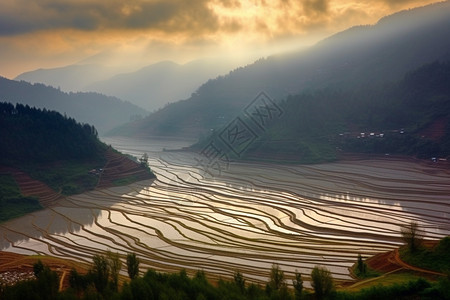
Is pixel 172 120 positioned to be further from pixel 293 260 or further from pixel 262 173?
pixel 293 260

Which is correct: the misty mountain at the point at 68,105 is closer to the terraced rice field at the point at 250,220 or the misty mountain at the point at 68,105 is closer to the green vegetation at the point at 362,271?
the terraced rice field at the point at 250,220

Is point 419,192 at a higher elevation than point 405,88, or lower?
lower

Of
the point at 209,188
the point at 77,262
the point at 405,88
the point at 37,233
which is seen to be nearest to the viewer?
the point at 77,262

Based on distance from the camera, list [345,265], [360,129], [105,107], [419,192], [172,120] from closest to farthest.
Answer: [345,265], [419,192], [360,129], [172,120], [105,107]

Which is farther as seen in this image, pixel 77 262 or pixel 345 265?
pixel 77 262

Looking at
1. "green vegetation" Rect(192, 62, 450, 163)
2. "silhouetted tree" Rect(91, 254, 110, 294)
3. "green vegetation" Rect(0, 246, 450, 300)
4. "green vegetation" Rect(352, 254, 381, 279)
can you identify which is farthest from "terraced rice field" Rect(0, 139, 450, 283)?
"green vegetation" Rect(192, 62, 450, 163)

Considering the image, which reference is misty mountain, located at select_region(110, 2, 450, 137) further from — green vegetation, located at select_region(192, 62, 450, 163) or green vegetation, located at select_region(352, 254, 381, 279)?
green vegetation, located at select_region(352, 254, 381, 279)

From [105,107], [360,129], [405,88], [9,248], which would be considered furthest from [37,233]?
[105,107]
